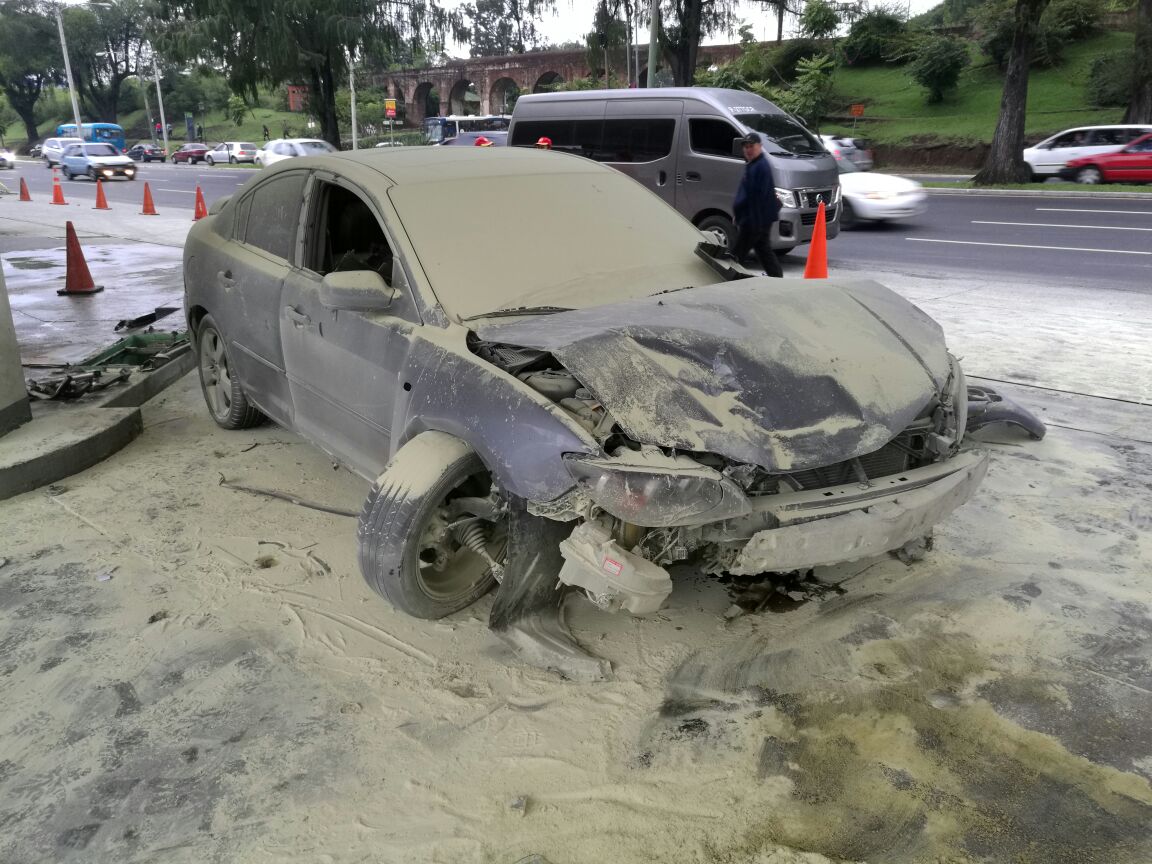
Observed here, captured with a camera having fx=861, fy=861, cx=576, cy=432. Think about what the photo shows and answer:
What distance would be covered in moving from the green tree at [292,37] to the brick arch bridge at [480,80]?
30.0 metres

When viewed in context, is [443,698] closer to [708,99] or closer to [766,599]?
[766,599]

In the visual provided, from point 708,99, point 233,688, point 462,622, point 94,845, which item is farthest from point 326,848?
point 708,99

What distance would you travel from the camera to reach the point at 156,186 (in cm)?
2898

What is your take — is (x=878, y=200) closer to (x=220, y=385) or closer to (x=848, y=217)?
(x=848, y=217)

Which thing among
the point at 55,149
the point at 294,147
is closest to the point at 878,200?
the point at 294,147

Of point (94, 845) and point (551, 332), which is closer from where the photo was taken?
point (94, 845)

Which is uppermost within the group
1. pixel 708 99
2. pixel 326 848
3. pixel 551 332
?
pixel 708 99

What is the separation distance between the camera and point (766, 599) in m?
3.54

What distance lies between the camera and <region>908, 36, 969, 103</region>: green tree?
121ft

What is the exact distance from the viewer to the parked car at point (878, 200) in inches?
590

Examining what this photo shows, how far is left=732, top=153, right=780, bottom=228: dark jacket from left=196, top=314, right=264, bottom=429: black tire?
4.90 metres

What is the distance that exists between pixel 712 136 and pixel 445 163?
27.8ft

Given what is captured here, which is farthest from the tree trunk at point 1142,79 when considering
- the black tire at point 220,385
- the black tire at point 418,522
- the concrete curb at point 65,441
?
the black tire at point 418,522

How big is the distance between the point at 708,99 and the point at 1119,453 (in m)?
8.48
